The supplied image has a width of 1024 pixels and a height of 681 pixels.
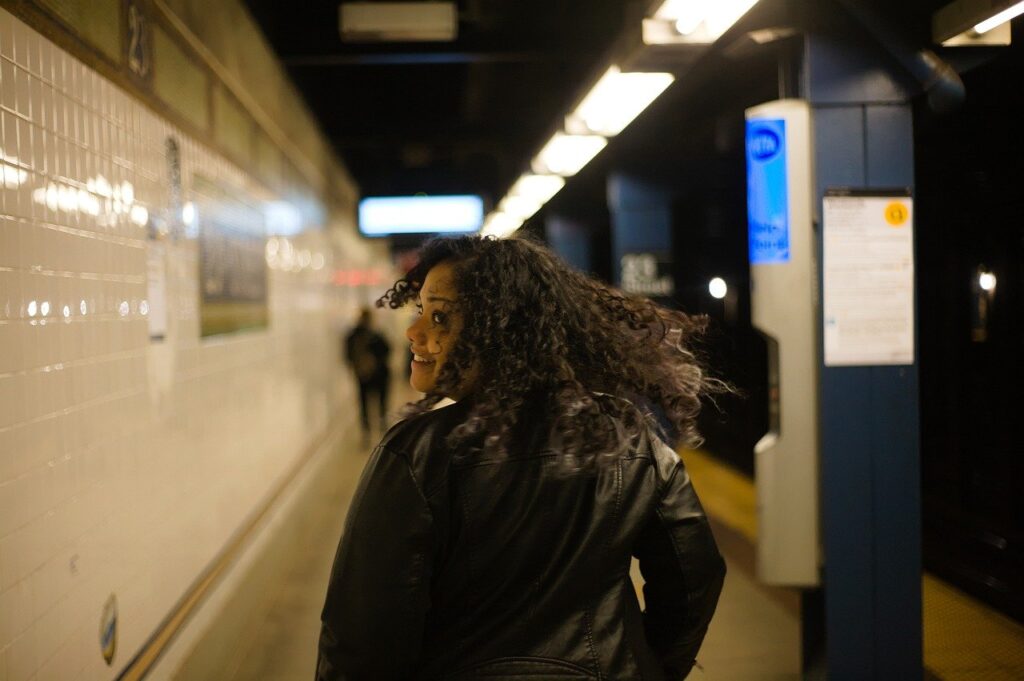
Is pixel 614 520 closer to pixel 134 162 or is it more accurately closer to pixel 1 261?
pixel 1 261

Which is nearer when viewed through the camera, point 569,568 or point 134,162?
point 569,568

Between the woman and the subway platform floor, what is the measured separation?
2580mm

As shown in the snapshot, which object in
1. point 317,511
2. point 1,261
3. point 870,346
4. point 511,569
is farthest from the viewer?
point 317,511

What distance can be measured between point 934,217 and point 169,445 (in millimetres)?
4095

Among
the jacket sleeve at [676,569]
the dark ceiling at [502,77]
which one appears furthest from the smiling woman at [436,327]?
the dark ceiling at [502,77]

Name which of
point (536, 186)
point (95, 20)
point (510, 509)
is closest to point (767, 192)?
point (510, 509)

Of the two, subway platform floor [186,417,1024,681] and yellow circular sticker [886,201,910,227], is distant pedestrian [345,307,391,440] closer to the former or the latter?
subway platform floor [186,417,1024,681]

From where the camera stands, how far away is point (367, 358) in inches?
401

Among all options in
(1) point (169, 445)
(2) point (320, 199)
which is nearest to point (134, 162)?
(1) point (169, 445)

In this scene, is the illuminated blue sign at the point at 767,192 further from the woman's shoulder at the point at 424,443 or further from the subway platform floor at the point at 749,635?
the woman's shoulder at the point at 424,443

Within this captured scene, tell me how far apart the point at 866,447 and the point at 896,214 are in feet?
2.80

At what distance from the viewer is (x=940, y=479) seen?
4.79m

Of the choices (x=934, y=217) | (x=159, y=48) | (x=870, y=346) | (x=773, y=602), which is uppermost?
(x=159, y=48)

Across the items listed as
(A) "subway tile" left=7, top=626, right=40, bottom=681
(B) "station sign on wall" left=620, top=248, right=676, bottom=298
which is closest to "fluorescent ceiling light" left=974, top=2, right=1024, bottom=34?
(A) "subway tile" left=7, top=626, right=40, bottom=681
